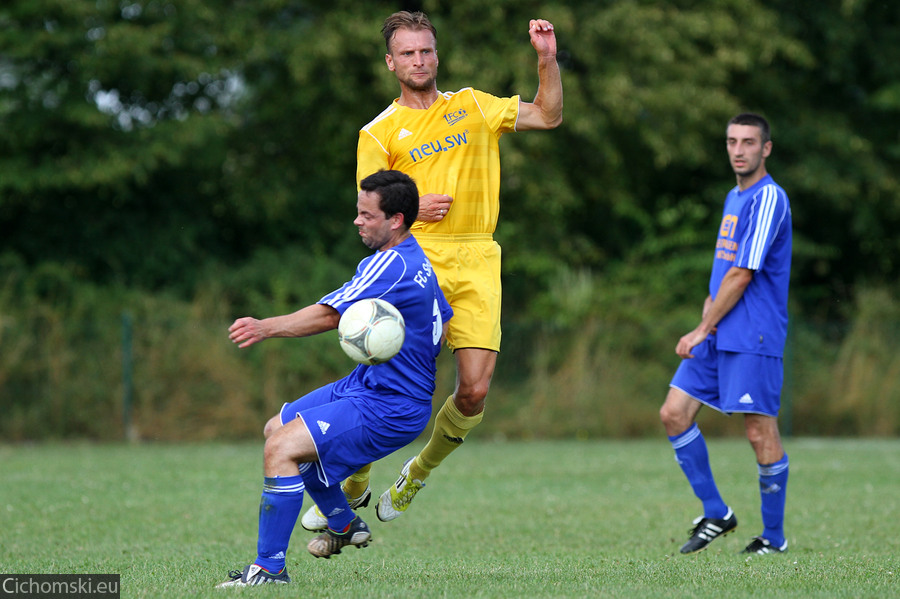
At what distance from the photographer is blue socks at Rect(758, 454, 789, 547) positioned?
7.21 metres

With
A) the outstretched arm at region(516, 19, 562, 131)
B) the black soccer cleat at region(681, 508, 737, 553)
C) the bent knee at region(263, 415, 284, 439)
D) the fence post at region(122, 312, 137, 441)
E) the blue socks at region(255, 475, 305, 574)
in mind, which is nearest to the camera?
the blue socks at region(255, 475, 305, 574)

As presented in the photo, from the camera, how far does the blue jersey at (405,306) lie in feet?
17.4

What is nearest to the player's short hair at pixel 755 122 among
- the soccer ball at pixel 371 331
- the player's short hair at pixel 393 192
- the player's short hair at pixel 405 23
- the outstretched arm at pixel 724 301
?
the outstretched arm at pixel 724 301

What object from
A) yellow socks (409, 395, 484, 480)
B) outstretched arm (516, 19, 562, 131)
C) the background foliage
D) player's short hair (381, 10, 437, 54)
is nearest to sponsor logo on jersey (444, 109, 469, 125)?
outstretched arm (516, 19, 562, 131)

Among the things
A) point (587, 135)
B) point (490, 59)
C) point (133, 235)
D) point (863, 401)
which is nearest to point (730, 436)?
point (863, 401)

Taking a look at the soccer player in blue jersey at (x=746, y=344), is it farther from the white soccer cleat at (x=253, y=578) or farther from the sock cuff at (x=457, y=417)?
the white soccer cleat at (x=253, y=578)

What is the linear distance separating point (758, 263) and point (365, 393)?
9.96 ft

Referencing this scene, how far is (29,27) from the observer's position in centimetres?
1845

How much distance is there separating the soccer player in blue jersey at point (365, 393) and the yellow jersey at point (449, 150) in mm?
1018

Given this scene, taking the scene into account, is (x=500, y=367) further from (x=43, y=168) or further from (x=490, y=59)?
(x=43, y=168)

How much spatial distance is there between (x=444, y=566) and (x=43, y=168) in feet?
48.0

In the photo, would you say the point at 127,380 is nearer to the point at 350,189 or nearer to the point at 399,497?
the point at 350,189

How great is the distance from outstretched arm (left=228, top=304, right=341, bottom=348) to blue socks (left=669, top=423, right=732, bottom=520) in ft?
10.4

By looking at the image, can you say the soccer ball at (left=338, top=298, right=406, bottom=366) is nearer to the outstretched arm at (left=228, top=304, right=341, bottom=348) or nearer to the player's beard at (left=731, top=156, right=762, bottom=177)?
the outstretched arm at (left=228, top=304, right=341, bottom=348)
